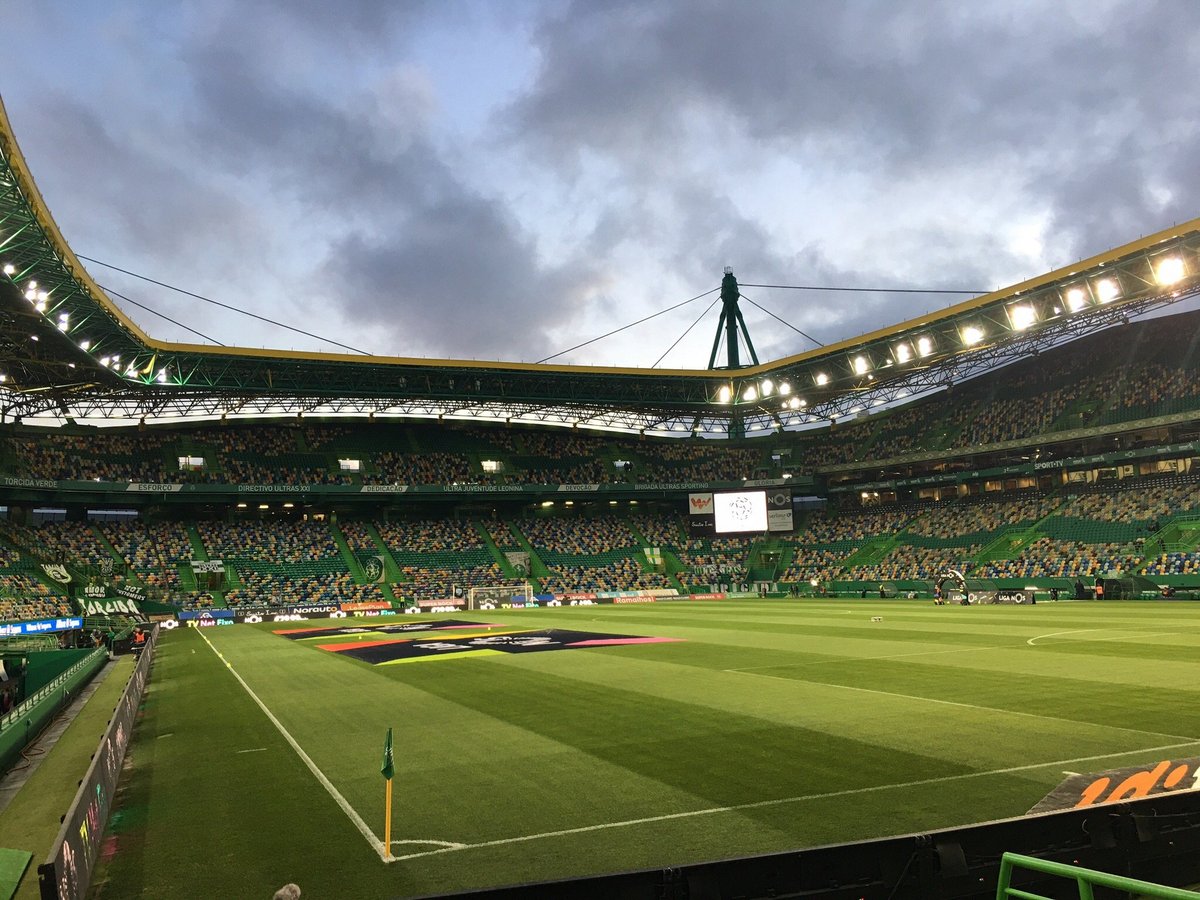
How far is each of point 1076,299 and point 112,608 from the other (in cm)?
6254

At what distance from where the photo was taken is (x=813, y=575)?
75812 mm

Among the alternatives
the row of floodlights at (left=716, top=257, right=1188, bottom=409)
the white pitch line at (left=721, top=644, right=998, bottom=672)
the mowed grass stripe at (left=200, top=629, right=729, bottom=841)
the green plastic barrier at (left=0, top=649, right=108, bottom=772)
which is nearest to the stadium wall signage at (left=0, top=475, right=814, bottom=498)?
the row of floodlights at (left=716, top=257, right=1188, bottom=409)

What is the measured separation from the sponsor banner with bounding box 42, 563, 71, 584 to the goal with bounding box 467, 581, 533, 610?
92.4ft

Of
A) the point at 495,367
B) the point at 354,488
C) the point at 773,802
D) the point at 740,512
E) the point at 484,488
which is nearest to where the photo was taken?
the point at 773,802

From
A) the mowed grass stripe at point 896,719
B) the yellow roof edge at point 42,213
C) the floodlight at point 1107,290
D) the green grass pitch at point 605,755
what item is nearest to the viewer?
the green grass pitch at point 605,755

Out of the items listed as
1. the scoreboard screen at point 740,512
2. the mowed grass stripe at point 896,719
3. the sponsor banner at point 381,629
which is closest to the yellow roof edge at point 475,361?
the scoreboard screen at point 740,512

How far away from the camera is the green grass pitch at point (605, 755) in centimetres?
941

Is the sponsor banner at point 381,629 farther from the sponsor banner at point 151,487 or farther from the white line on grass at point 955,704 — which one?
the white line on grass at point 955,704

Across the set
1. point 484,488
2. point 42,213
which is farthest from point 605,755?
point 484,488

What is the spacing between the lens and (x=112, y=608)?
53.8 metres

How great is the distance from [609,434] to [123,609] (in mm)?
51216

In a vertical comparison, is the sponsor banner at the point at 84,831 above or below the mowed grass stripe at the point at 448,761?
above

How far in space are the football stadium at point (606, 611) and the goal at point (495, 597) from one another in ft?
1.55

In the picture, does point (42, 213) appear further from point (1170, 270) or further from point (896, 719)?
point (1170, 270)
